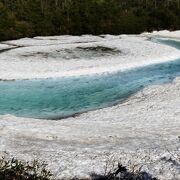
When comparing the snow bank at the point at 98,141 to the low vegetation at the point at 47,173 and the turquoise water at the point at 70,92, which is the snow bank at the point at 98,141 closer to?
the low vegetation at the point at 47,173

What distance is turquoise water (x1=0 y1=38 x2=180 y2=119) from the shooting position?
94.3 ft

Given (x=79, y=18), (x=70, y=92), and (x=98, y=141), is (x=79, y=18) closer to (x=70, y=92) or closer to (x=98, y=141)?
(x=70, y=92)

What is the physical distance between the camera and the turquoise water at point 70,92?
28750 mm

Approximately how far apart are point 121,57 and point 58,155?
37.7 m

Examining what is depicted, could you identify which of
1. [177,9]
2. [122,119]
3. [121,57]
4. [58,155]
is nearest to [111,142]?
[58,155]

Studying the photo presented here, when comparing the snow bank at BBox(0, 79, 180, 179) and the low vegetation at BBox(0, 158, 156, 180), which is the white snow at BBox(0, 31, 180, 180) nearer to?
the snow bank at BBox(0, 79, 180, 179)

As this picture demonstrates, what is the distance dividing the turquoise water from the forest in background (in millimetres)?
39903

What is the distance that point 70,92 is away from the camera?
34.2m

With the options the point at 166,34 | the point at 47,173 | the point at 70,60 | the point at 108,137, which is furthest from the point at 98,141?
the point at 166,34

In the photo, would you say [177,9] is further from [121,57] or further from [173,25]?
[121,57]

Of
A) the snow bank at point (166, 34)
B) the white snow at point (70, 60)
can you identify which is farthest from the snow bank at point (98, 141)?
the snow bank at point (166, 34)

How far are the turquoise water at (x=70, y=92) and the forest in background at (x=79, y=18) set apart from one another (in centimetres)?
3990

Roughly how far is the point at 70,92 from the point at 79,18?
6215cm

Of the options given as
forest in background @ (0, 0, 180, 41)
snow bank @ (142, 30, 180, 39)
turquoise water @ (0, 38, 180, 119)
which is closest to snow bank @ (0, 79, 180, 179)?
turquoise water @ (0, 38, 180, 119)
